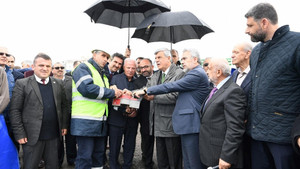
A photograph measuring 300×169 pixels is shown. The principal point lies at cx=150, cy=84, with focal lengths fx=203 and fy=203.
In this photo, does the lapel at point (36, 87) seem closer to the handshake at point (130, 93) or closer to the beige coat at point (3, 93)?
the beige coat at point (3, 93)

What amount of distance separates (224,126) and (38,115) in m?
2.72

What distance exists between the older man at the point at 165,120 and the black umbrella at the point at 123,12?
181 centimetres

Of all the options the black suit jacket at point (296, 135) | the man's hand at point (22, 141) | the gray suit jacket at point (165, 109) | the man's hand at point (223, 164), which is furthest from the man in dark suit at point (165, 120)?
the man's hand at point (22, 141)

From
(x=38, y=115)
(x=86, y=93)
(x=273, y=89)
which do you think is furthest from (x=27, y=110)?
(x=273, y=89)

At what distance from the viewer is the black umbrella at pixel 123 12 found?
5.02 m

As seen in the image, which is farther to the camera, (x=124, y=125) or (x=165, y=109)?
(x=124, y=125)

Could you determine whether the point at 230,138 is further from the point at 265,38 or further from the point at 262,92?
the point at 265,38

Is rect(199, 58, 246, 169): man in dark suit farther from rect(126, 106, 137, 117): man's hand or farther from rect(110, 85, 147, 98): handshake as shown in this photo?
rect(126, 106, 137, 117): man's hand

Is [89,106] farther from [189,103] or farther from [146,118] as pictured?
[189,103]

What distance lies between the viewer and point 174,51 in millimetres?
5887

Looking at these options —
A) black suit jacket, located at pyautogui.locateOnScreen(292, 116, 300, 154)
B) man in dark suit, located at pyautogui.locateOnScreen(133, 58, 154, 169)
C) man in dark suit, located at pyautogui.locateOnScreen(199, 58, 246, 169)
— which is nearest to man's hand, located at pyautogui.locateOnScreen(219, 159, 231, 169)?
man in dark suit, located at pyautogui.locateOnScreen(199, 58, 246, 169)

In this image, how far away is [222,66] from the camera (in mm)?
2645

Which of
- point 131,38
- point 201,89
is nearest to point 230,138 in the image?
point 201,89

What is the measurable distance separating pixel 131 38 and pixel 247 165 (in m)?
4.05
